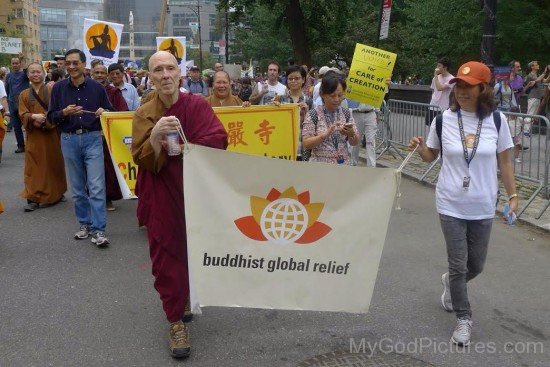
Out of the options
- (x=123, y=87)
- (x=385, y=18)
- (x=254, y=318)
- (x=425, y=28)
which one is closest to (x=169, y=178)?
(x=254, y=318)

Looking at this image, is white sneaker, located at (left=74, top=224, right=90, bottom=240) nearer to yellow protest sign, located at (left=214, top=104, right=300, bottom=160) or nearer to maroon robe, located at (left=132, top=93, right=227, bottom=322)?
yellow protest sign, located at (left=214, top=104, right=300, bottom=160)

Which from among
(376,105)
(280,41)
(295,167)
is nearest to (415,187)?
(376,105)

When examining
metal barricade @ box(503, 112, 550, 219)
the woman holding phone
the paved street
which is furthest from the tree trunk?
the woman holding phone

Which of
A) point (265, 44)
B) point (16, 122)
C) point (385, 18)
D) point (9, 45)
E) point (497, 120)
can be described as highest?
point (265, 44)

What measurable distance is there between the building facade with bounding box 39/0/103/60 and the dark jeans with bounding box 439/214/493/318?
15519 cm

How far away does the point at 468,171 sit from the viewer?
3943 mm

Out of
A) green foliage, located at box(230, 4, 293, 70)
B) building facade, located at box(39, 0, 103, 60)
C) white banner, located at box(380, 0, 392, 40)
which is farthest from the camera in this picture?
building facade, located at box(39, 0, 103, 60)

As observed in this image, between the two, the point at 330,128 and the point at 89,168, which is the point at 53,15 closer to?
the point at 89,168

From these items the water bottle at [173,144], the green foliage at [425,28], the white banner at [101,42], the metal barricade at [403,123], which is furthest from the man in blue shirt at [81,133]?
the green foliage at [425,28]

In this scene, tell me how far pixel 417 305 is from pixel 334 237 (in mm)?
1416

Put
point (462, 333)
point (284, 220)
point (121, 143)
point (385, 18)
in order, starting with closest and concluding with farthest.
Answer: point (284, 220) < point (462, 333) < point (121, 143) < point (385, 18)

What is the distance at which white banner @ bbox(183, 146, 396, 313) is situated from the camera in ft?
11.7

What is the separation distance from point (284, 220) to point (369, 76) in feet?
20.2

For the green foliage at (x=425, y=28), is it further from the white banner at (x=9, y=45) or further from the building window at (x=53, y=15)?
the building window at (x=53, y=15)
